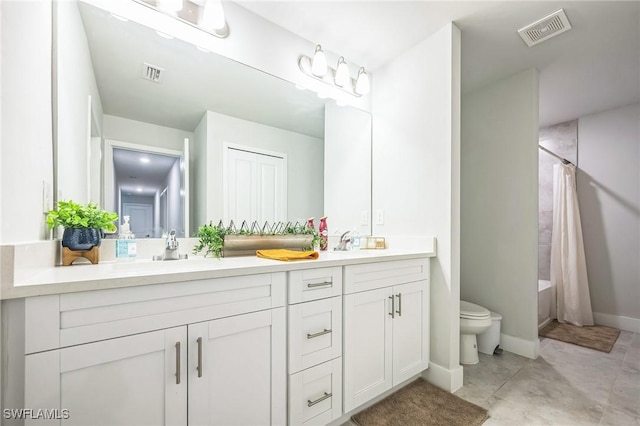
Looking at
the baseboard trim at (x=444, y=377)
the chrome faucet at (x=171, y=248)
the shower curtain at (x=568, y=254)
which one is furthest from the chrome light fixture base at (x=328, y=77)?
the shower curtain at (x=568, y=254)

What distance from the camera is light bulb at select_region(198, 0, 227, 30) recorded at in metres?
1.55

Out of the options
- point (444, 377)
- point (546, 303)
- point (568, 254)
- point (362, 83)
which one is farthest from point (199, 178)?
point (568, 254)

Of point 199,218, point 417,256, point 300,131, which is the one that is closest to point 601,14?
point 417,256

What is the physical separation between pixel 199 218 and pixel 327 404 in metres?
1.17

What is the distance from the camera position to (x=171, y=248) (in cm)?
145

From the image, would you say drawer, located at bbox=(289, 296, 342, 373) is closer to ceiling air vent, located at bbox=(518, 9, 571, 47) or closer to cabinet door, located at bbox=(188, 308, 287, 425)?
cabinet door, located at bbox=(188, 308, 287, 425)

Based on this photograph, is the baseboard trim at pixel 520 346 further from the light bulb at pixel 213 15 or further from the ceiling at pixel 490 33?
the light bulb at pixel 213 15

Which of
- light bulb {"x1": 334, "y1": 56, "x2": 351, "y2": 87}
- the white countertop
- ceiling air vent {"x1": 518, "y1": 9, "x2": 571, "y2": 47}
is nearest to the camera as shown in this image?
the white countertop

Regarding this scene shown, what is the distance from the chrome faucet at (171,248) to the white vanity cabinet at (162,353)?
1.71 feet

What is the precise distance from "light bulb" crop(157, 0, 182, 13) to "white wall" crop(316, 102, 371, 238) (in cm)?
110

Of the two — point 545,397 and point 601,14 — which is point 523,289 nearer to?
point 545,397

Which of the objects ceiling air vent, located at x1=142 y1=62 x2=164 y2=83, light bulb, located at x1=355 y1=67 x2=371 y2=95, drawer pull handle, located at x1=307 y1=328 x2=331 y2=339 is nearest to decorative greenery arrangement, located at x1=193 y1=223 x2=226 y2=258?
drawer pull handle, located at x1=307 y1=328 x2=331 y2=339

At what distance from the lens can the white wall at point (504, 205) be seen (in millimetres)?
2422

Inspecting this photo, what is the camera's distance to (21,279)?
2.64 ft
